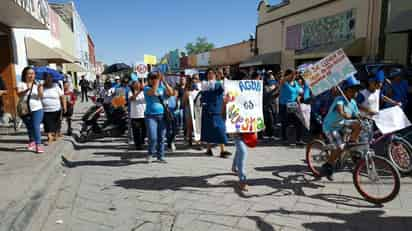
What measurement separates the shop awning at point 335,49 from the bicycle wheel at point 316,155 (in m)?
11.2

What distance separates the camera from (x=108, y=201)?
14.1 ft

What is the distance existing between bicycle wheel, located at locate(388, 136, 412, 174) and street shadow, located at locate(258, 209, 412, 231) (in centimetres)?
153

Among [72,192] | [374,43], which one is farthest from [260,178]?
[374,43]

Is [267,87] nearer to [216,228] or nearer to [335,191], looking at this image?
[335,191]

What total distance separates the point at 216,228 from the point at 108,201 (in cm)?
168

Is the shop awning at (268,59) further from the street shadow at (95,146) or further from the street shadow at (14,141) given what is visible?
the street shadow at (14,141)

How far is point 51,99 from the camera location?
7.11 metres

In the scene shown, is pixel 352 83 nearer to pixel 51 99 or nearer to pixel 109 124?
pixel 51 99

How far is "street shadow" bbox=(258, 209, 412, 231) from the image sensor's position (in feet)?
11.1

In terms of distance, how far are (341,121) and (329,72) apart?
2.52 feet

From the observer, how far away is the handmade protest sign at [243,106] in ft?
14.9

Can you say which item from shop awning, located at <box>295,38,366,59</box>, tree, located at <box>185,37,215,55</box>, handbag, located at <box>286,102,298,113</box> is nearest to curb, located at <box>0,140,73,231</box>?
handbag, located at <box>286,102,298,113</box>

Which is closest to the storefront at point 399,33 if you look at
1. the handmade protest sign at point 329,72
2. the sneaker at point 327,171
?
the handmade protest sign at point 329,72

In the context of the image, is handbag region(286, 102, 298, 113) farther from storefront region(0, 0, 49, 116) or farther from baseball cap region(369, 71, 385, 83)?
storefront region(0, 0, 49, 116)
